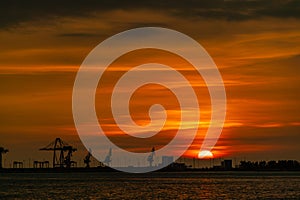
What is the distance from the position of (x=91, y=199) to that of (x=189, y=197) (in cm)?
1187

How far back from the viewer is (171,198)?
274ft

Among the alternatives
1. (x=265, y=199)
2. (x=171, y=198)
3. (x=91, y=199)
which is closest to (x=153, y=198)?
(x=171, y=198)

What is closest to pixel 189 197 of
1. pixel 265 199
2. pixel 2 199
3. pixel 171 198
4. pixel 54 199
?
pixel 171 198

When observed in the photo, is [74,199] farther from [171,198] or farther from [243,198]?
[243,198]

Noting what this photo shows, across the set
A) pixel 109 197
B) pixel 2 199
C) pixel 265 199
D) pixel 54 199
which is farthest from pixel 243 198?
pixel 2 199

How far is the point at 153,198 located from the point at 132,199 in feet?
9.37

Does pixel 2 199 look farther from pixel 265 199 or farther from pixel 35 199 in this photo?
pixel 265 199

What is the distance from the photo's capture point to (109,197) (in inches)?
3366

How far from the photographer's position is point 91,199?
81625mm

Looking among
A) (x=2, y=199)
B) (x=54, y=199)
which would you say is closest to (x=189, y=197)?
(x=54, y=199)

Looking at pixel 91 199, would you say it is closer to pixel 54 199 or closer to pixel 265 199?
pixel 54 199

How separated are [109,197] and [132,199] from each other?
4440mm

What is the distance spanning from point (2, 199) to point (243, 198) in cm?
2749

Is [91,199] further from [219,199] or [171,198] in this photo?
[219,199]
